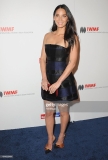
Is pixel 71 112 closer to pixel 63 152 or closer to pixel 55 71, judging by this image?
pixel 63 152

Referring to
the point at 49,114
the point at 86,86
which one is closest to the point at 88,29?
the point at 86,86

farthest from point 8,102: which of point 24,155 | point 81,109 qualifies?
point 81,109

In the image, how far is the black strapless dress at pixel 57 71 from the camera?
193 cm

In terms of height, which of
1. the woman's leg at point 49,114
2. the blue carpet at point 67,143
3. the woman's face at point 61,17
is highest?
the woman's face at point 61,17

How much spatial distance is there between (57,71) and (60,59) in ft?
0.48

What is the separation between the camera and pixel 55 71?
1994 mm

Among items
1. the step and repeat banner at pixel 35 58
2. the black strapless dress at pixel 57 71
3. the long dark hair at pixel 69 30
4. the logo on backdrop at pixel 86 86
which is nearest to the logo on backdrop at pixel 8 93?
the step and repeat banner at pixel 35 58

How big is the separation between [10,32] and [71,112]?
67.0 inches

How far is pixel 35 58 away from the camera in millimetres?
2582

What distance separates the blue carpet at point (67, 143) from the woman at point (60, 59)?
0.67 metres

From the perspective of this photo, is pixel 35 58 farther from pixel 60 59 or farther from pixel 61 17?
pixel 61 17

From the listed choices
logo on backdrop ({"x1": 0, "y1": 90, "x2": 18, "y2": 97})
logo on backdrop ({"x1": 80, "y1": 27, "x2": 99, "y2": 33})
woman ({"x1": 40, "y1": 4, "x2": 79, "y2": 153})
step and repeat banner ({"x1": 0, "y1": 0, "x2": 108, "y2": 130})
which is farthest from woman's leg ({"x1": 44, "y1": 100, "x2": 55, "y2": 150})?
logo on backdrop ({"x1": 80, "y1": 27, "x2": 99, "y2": 33})

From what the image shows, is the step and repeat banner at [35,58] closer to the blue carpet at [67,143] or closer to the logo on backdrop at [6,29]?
the logo on backdrop at [6,29]

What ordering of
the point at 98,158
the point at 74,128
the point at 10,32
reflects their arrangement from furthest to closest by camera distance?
1. the point at 74,128
2. the point at 10,32
3. the point at 98,158
